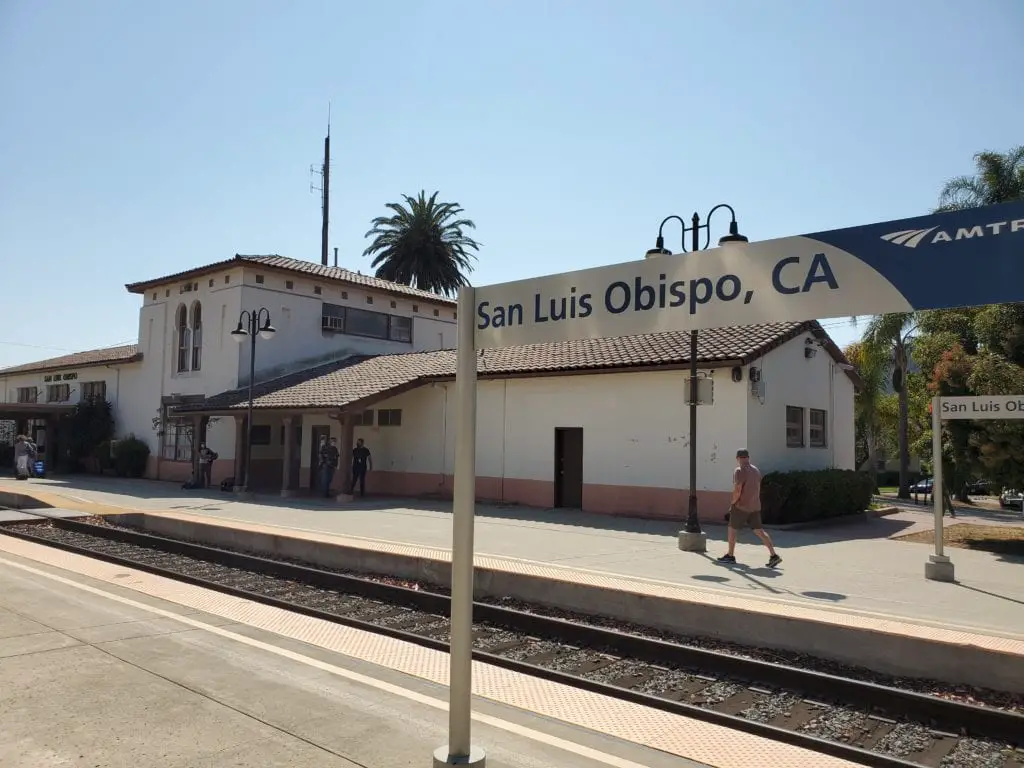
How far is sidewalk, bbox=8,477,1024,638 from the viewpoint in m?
9.13

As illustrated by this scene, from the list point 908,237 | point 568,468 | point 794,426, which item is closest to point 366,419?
point 568,468

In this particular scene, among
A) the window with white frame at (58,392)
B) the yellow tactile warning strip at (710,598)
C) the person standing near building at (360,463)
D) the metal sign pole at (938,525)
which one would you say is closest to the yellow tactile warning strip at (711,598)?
the yellow tactile warning strip at (710,598)

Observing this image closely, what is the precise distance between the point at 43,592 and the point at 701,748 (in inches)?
320

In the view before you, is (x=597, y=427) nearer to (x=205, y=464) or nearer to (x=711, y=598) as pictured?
(x=711, y=598)

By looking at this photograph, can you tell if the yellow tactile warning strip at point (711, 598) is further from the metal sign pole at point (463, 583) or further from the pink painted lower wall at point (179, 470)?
the pink painted lower wall at point (179, 470)

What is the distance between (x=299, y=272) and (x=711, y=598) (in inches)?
1007

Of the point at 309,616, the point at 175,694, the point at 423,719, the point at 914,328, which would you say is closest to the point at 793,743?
the point at 423,719

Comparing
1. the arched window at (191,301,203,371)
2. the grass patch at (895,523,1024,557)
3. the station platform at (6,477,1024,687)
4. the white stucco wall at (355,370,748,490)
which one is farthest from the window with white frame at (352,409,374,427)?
the grass patch at (895,523,1024,557)

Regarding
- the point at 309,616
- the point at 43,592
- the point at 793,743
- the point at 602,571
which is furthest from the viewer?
the point at 602,571

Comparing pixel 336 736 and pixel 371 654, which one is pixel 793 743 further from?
pixel 371 654

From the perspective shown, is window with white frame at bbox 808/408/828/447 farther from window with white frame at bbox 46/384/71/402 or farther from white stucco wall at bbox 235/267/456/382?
window with white frame at bbox 46/384/71/402

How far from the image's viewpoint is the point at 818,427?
20.8 metres

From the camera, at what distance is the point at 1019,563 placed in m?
12.3

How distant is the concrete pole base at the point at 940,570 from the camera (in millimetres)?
10562
